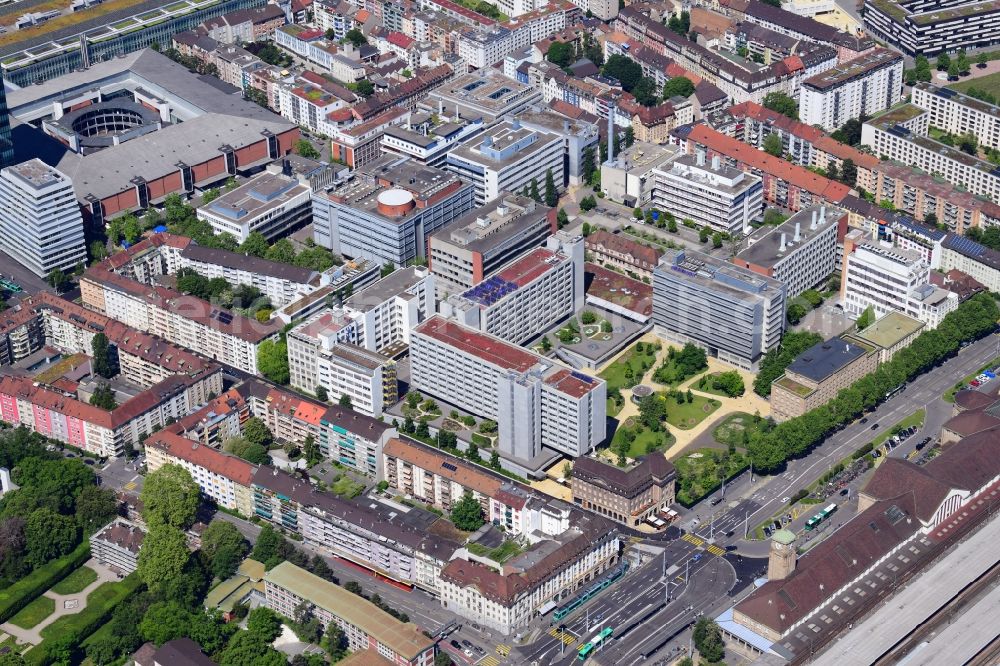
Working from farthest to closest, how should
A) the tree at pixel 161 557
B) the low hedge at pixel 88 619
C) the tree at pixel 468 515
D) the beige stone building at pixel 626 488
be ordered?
1. the beige stone building at pixel 626 488
2. the tree at pixel 468 515
3. the tree at pixel 161 557
4. the low hedge at pixel 88 619

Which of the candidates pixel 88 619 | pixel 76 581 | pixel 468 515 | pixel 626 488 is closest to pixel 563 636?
pixel 468 515

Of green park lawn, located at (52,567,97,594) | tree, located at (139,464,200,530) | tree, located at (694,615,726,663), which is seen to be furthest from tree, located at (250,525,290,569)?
Result: tree, located at (694,615,726,663)

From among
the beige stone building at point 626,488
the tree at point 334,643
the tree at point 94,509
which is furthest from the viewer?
the tree at point 94,509

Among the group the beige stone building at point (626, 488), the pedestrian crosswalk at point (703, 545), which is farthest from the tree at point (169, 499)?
the pedestrian crosswalk at point (703, 545)

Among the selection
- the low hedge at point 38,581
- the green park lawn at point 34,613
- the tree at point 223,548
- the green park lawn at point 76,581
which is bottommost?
the green park lawn at point 34,613

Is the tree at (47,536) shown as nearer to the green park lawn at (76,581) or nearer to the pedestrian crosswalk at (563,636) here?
the green park lawn at (76,581)

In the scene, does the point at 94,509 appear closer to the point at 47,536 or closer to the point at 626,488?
the point at 47,536
